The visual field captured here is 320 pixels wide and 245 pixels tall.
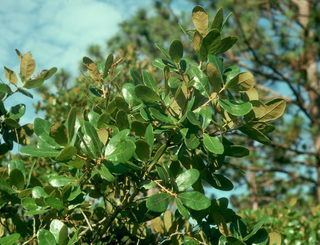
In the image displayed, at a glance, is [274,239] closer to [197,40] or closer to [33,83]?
[197,40]

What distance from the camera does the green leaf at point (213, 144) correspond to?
5.20 feet

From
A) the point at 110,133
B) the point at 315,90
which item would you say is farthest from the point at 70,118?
the point at 315,90

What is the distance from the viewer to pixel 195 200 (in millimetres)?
1580

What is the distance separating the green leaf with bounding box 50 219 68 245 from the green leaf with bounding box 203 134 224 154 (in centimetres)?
54

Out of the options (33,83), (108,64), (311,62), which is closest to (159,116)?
(108,64)

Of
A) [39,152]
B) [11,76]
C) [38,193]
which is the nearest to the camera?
[39,152]

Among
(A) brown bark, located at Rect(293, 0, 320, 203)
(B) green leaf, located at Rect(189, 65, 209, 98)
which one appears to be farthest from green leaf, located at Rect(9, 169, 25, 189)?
(A) brown bark, located at Rect(293, 0, 320, 203)

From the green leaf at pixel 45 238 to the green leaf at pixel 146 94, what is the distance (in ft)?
1.75

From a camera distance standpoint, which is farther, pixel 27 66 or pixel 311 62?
pixel 311 62

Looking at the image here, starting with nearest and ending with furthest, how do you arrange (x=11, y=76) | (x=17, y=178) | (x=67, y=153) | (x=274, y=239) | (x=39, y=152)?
(x=67, y=153) → (x=39, y=152) → (x=17, y=178) → (x=274, y=239) → (x=11, y=76)

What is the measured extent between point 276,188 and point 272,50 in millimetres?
5312

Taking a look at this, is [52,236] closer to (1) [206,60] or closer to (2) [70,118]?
(2) [70,118]

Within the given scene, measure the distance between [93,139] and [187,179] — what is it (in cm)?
33

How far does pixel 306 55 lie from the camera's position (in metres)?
8.65
